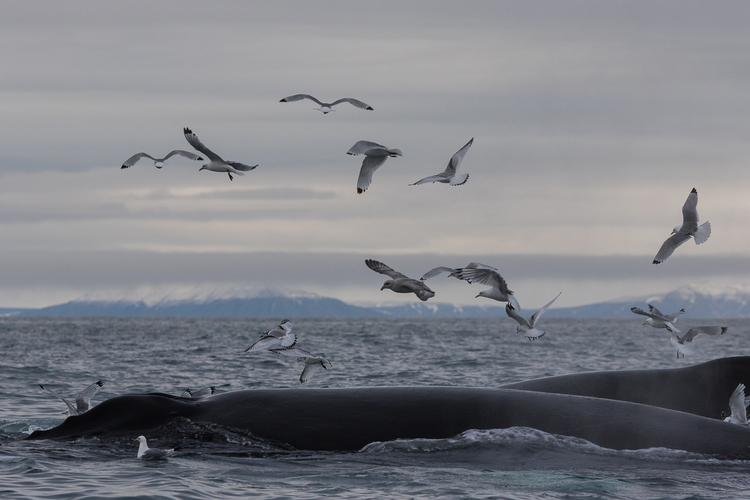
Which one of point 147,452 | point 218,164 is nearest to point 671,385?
point 147,452

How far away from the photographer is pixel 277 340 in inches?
498

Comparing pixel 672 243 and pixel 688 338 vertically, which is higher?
pixel 672 243

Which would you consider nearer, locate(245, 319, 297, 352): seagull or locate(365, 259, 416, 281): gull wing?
locate(365, 259, 416, 281): gull wing

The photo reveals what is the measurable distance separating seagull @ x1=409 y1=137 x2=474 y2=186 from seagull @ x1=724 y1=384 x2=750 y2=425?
433 cm

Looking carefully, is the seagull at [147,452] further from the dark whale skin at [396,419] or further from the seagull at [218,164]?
the seagull at [218,164]

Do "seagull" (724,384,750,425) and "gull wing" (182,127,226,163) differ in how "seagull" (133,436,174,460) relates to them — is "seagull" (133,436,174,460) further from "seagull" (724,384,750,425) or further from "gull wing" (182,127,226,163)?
"seagull" (724,384,750,425)

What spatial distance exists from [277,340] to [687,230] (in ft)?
20.3

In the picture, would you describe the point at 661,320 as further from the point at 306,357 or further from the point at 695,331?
the point at 306,357

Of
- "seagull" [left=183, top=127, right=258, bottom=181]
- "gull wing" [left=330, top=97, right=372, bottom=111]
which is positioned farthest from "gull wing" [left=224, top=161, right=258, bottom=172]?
"gull wing" [left=330, top=97, right=372, bottom=111]

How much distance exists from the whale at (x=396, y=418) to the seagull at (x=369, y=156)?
3261 mm

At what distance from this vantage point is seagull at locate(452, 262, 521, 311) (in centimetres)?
1094

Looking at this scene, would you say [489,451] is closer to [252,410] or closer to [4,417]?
[252,410]

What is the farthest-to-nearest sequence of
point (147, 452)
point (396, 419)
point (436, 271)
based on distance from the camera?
1. point (436, 271)
2. point (396, 419)
3. point (147, 452)

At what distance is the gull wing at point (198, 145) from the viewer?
13.0 metres
